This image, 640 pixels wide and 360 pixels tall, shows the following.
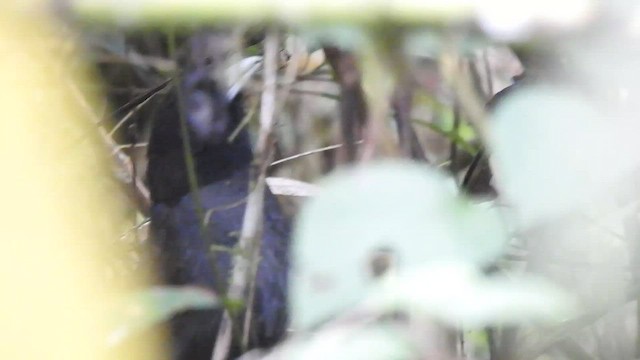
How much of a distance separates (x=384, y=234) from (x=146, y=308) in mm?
150

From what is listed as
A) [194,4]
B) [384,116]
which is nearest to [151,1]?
[194,4]

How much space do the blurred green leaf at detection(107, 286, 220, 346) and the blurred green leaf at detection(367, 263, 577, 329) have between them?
132mm

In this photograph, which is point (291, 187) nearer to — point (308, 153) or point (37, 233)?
point (308, 153)

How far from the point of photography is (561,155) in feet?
1.16

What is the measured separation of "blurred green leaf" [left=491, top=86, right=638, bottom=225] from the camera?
1.15 feet

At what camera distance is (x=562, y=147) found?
35 centimetres

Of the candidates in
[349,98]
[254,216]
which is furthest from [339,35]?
[254,216]

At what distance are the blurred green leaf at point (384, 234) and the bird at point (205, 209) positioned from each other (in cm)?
11

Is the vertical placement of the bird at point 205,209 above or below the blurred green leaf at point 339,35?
below

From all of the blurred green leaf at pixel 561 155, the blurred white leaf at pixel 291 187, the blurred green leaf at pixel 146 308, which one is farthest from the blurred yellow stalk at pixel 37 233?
the blurred green leaf at pixel 561 155

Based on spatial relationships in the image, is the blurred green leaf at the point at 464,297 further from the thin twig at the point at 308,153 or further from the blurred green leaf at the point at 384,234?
the thin twig at the point at 308,153

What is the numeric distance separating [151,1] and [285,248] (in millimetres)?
177

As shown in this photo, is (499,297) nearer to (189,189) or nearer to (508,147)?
(508,147)

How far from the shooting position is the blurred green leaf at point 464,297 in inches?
13.6
